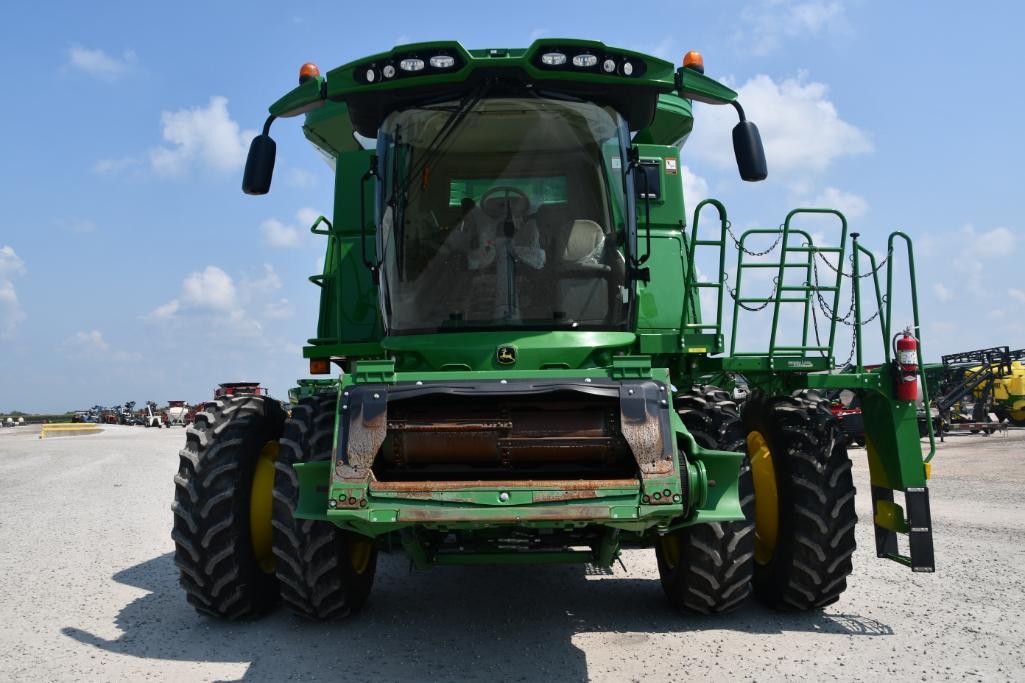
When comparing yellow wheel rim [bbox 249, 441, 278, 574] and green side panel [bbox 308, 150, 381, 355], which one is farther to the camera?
green side panel [bbox 308, 150, 381, 355]

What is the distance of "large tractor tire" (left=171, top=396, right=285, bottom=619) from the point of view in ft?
18.3

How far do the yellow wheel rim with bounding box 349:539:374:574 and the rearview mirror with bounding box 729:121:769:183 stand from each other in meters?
3.43

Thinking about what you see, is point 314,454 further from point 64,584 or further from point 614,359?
point 64,584

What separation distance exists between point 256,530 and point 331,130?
160 inches

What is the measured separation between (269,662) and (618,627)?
2174mm

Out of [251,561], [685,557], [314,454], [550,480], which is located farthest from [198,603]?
[685,557]

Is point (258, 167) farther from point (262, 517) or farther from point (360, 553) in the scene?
point (360, 553)

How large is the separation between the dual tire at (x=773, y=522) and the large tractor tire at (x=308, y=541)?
209 cm

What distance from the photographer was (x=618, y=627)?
559 cm

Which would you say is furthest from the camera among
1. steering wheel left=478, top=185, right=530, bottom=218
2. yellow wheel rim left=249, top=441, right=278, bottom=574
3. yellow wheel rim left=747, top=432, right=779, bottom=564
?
yellow wheel rim left=747, top=432, right=779, bottom=564

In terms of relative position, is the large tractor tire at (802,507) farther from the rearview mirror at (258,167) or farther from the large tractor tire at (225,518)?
the rearview mirror at (258,167)

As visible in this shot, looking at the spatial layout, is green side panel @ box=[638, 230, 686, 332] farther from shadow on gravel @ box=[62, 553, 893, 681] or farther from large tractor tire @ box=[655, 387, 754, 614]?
shadow on gravel @ box=[62, 553, 893, 681]

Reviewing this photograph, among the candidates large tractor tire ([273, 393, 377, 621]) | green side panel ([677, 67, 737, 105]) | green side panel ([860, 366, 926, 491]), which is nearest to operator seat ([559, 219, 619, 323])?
green side panel ([677, 67, 737, 105])

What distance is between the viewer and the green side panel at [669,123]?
791 centimetres
